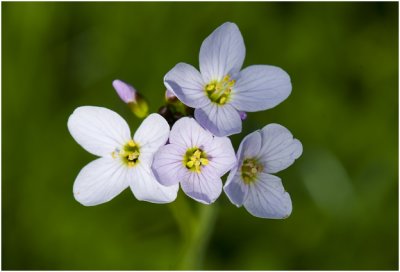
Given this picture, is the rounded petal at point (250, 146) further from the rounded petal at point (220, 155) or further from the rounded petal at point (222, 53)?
the rounded petal at point (222, 53)

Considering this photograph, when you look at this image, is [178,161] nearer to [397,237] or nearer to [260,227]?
[260,227]

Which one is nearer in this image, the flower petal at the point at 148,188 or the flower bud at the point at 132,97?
the flower petal at the point at 148,188

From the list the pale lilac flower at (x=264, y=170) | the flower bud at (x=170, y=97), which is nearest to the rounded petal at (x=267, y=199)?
the pale lilac flower at (x=264, y=170)

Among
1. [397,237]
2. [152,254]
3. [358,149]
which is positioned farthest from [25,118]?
[397,237]

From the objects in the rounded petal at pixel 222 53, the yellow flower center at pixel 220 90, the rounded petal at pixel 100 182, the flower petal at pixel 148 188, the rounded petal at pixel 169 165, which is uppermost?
the rounded petal at pixel 222 53

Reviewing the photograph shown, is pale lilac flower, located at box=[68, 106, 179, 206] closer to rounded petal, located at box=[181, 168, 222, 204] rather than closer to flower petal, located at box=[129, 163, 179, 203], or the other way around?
flower petal, located at box=[129, 163, 179, 203]

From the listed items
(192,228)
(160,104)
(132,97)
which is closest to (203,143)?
(132,97)

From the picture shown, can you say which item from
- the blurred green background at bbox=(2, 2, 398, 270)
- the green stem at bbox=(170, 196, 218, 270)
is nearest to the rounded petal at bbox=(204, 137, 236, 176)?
the green stem at bbox=(170, 196, 218, 270)
